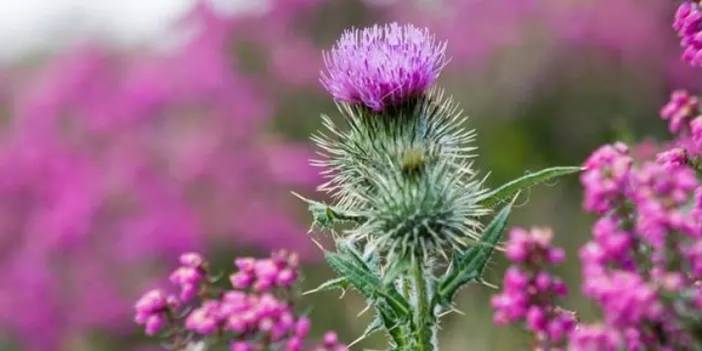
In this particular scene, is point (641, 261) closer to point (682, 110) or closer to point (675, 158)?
point (675, 158)

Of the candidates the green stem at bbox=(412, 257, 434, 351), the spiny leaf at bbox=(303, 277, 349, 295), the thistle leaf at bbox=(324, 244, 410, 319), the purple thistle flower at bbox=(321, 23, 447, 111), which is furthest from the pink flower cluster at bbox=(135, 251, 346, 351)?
the purple thistle flower at bbox=(321, 23, 447, 111)

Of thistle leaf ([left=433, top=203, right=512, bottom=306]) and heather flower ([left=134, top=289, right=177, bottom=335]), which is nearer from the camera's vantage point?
thistle leaf ([left=433, top=203, right=512, bottom=306])

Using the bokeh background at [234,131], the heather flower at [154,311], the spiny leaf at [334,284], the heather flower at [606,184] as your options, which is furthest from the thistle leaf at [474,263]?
the bokeh background at [234,131]

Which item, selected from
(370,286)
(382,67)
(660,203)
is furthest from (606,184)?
(382,67)

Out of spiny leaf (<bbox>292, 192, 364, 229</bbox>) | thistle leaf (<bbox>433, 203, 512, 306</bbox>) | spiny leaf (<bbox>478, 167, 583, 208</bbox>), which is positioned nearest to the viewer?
spiny leaf (<bbox>478, 167, 583, 208</bbox>)

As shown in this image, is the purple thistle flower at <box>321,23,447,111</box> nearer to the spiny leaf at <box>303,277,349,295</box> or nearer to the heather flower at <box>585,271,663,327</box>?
the spiny leaf at <box>303,277,349,295</box>

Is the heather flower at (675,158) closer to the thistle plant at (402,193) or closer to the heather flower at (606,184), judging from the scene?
the thistle plant at (402,193)
